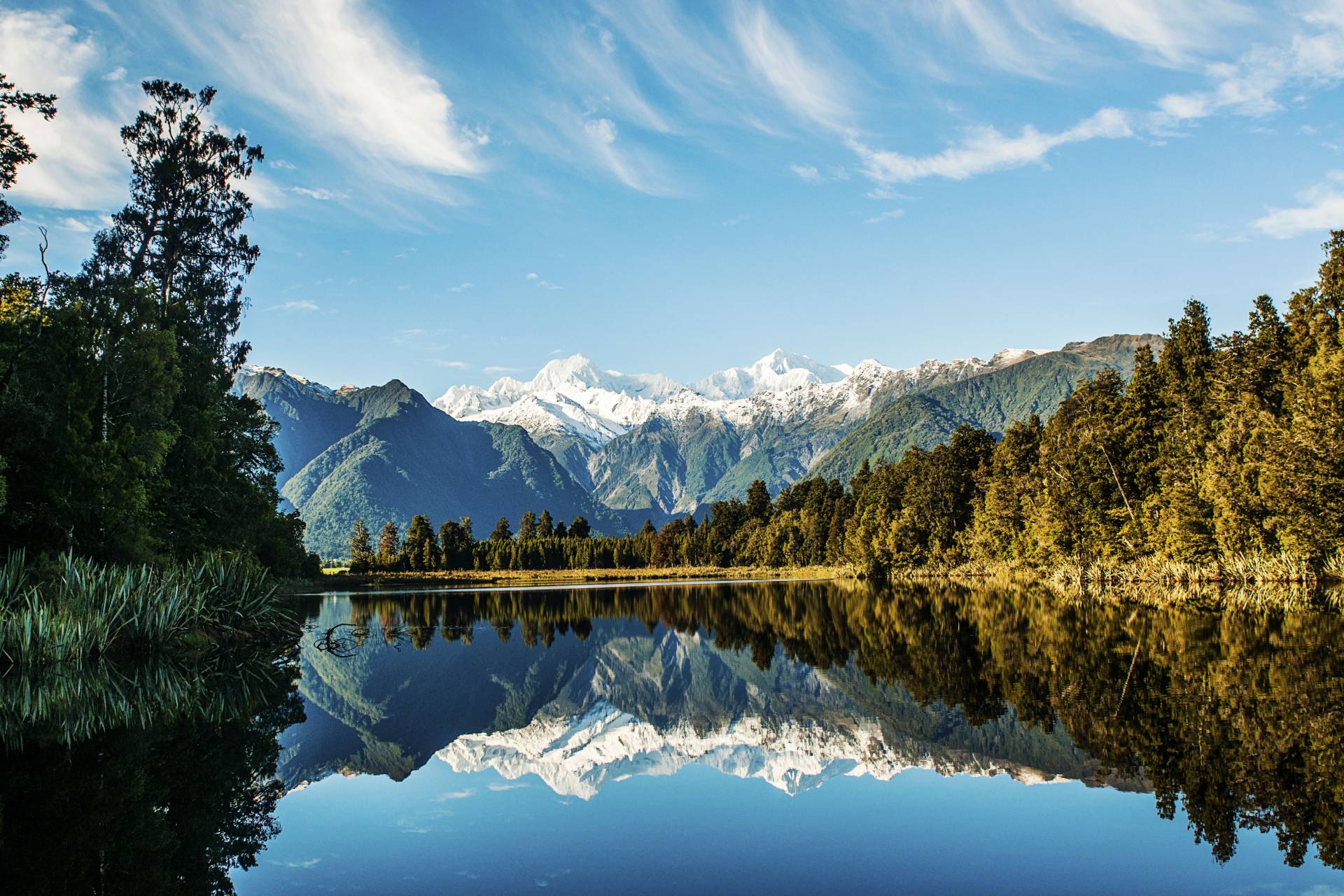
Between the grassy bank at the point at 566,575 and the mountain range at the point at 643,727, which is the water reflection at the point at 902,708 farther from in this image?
the grassy bank at the point at 566,575

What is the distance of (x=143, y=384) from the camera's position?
32562mm

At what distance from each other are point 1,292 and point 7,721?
3048 cm

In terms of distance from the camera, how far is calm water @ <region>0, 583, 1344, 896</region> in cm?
1020

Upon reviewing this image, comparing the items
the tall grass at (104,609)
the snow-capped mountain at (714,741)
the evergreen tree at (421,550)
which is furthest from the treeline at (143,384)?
the evergreen tree at (421,550)

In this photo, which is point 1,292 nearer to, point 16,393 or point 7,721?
point 16,393

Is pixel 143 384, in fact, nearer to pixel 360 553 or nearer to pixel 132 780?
pixel 132 780

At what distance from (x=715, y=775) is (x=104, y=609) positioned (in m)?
20.0

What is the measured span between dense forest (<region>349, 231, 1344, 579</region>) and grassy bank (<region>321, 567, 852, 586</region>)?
659 inches

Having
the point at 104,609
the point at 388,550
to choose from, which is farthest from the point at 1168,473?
the point at 388,550

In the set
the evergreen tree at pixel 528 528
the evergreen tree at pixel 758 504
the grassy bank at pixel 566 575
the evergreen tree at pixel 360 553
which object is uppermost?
the evergreen tree at pixel 758 504

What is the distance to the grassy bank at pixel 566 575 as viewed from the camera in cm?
12562

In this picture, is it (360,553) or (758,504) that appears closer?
(758,504)

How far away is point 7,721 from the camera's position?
1755 centimetres

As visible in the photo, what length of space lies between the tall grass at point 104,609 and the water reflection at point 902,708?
4.36 m
